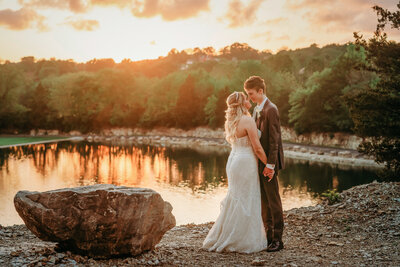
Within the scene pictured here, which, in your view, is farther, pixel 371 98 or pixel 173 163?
pixel 173 163

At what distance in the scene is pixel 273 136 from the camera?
5.84m

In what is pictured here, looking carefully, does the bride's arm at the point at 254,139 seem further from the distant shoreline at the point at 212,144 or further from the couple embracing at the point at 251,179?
the distant shoreline at the point at 212,144

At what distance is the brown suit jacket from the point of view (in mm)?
5805

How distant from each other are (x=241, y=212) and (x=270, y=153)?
1050mm

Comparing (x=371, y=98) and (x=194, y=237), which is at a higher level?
(x=371, y=98)

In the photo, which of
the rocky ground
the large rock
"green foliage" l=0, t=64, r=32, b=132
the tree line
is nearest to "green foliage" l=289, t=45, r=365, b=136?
the tree line

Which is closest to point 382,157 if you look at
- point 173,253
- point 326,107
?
point 173,253

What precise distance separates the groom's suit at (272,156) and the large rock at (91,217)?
1.89m

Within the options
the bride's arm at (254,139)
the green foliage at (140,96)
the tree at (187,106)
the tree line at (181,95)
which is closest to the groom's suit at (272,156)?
the bride's arm at (254,139)

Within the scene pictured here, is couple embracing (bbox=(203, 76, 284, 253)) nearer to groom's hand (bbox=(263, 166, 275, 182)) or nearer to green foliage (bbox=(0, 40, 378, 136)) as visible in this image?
groom's hand (bbox=(263, 166, 275, 182))

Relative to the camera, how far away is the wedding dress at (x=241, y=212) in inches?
230

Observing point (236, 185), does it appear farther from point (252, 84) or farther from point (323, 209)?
point (323, 209)

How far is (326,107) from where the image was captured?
4269cm

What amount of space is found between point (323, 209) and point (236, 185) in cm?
379
